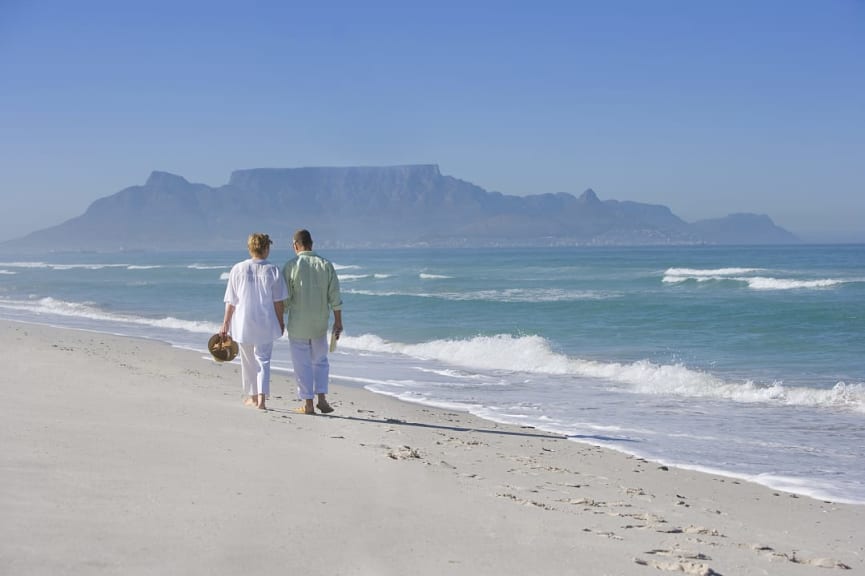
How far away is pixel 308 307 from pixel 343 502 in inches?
133

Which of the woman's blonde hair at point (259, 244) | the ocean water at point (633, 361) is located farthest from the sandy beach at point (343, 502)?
the woman's blonde hair at point (259, 244)

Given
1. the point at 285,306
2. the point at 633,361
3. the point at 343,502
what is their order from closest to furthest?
1. the point at 343,502
2. the point at 285,306
3. the point at 633,361

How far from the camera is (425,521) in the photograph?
4383mm

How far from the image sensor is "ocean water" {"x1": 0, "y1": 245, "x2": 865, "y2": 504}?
8383 millimetres

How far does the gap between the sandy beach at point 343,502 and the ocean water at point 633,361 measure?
47.3 inches

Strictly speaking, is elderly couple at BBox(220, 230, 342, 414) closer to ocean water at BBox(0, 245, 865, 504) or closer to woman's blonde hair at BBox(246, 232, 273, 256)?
woman's blonde hair at BBox(246, 232, 273, 256)

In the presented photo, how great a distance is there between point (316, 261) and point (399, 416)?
6.45 feet

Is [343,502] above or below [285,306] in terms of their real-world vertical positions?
below

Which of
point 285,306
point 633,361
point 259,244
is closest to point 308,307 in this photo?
point 285,306

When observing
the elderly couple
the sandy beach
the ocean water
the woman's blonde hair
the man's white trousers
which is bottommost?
the ocean water

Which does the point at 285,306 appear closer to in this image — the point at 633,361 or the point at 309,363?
the point at 309,363

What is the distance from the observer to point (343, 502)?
4574 millimetres

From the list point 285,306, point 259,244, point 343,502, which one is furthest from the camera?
point 285,306

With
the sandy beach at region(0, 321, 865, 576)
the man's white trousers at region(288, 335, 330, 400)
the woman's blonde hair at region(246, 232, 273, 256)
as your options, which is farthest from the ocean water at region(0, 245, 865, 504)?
the woman's blonde hair at region(246, 232, 273, 256)
